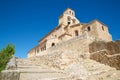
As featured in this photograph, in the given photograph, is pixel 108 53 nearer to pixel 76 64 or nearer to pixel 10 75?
pixel 76 64

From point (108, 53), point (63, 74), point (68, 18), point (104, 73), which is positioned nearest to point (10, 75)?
point (63, 74)

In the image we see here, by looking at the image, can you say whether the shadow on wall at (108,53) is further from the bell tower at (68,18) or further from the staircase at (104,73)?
the bell tower at (68,18)

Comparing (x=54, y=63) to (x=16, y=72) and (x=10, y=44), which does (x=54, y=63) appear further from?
(x=10, y=44)

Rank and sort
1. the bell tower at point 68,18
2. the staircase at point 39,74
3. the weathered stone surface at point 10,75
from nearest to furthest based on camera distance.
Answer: the weathered stone surface at point 10,75 < the staircase at point 39,74 < the bell tower at point 68,18

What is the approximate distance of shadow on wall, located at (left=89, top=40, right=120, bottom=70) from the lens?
9.10m

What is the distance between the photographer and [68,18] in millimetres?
36281

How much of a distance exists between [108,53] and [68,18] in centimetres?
2678

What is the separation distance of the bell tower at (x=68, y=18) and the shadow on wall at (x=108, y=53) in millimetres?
21757

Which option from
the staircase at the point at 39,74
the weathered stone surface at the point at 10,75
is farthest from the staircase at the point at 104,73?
the weathered stone surface at the point at 10,75

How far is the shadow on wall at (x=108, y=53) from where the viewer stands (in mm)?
9102

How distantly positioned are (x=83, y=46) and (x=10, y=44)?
11848 millimetres

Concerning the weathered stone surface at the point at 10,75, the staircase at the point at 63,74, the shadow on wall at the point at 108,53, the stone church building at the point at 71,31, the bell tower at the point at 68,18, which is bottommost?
the staircase at the point at 63,74

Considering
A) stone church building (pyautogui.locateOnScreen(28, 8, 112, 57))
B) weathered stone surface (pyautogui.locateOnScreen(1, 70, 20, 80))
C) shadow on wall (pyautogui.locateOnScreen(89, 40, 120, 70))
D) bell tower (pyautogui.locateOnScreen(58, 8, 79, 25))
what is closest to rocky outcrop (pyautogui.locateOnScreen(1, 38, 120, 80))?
shadow on wall (pyautogui.locateOnScreen(89, 40, 120, 70))

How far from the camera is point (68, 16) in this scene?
3634 cm
